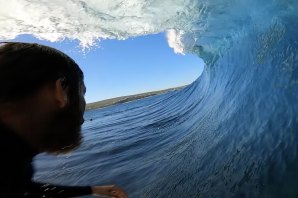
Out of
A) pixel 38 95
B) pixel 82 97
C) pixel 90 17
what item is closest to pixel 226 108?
pixel 90 17

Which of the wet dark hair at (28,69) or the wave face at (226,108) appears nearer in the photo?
the wet dark hair at (28,69)

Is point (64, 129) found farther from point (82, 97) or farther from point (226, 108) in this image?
point (226, 108)

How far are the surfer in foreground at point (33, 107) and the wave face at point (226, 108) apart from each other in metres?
3.27

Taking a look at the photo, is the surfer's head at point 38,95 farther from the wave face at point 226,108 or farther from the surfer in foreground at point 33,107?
the wave face at point 226,108

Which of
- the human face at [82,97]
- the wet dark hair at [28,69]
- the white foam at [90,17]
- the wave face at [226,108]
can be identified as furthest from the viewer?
the white foam at [90,17]

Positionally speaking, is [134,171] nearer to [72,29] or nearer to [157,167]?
[157,167]

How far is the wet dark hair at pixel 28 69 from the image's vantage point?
65.6 inches

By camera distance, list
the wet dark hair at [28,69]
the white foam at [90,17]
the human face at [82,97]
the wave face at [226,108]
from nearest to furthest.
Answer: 1. the wet dark hair at [28,69]
2. the human face at [82,97]
3. the wave face at [226,108]
4. the white foam at [90,17]

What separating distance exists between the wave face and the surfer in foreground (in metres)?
3.27

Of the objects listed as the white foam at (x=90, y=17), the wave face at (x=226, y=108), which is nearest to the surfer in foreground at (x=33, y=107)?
the wave face at (x=226, y=108)

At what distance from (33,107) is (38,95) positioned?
0.07m

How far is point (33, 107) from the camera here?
1.68 meters

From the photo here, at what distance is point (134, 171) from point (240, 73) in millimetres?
5679

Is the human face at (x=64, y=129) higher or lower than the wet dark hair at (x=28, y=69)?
lower
